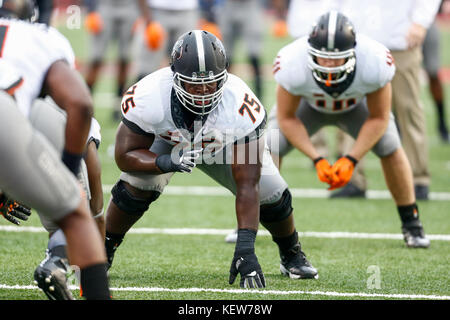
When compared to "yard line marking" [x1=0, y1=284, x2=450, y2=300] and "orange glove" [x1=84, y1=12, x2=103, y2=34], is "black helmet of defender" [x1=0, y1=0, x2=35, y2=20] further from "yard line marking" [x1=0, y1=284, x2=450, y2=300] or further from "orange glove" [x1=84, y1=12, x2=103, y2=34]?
"orange glove" [x1=84, y1=12, x2=103, y2=34]

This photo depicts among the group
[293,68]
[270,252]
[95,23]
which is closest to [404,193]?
[270,252]

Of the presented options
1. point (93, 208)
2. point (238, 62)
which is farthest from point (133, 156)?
point (238, 62)

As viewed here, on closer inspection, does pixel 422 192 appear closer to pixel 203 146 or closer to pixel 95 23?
pixel 203 146

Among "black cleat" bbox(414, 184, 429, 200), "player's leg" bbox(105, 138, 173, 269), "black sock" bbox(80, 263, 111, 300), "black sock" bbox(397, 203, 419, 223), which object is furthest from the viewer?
"black cleat" bbox(414, 184, 429, 200)

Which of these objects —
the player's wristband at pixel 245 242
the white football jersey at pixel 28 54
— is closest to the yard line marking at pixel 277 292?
the player's wristband at pixel 245 242

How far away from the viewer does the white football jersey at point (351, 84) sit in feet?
15.6

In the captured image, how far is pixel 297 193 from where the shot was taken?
271 inches

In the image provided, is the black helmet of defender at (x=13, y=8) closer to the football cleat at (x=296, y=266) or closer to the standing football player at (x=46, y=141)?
the standing football player at (x=46, y=141)

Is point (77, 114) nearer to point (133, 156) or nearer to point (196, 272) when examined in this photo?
point (133, 156)

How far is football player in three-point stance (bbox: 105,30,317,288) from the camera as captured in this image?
12.8 feet

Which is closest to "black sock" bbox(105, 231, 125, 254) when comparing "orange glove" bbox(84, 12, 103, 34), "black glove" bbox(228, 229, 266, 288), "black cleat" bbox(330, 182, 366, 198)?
"black glove" bbox(228, 229, 266, 288)

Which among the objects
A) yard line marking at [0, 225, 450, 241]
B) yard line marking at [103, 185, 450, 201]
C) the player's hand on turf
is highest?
the player's hand on turf

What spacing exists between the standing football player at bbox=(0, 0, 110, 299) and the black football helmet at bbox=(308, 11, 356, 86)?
1.87 m

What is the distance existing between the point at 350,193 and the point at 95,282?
4.02 m
